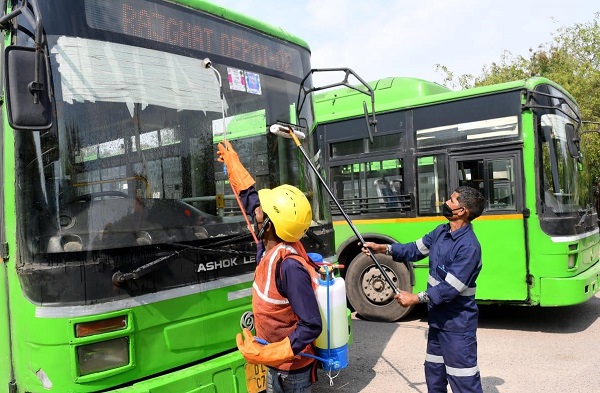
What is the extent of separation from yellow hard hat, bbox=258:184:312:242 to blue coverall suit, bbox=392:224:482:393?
122cm

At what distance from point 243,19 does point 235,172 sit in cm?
134

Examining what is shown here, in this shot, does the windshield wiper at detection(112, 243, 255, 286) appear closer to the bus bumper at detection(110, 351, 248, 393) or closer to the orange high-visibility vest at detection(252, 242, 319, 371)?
the bus bumper at detection(110, 351, 248, 393)

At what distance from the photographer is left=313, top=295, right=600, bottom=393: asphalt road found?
4500mm

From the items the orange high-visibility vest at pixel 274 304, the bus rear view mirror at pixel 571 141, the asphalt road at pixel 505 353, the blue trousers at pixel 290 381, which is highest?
the bus rear view mirror at pixel 571 141

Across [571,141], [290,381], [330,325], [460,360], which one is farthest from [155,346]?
[571,141]

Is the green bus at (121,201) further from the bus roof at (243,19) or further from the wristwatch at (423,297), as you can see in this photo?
the wristwatch at (423,297)

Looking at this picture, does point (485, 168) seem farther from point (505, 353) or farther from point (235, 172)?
point (235, 172)

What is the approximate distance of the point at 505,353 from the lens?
211 inches

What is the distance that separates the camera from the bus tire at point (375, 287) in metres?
6.61

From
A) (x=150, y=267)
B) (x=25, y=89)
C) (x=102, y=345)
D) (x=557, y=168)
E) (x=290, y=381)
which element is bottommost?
(x=290, y=381)

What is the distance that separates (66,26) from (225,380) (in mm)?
2308

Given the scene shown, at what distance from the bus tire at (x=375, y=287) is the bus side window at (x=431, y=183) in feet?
2.77

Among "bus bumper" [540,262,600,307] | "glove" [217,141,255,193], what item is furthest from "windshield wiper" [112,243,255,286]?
"bus bumper" [540,262,600,307]

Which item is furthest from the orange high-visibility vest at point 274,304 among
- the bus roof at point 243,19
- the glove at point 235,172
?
the bus roof at point 243,19
